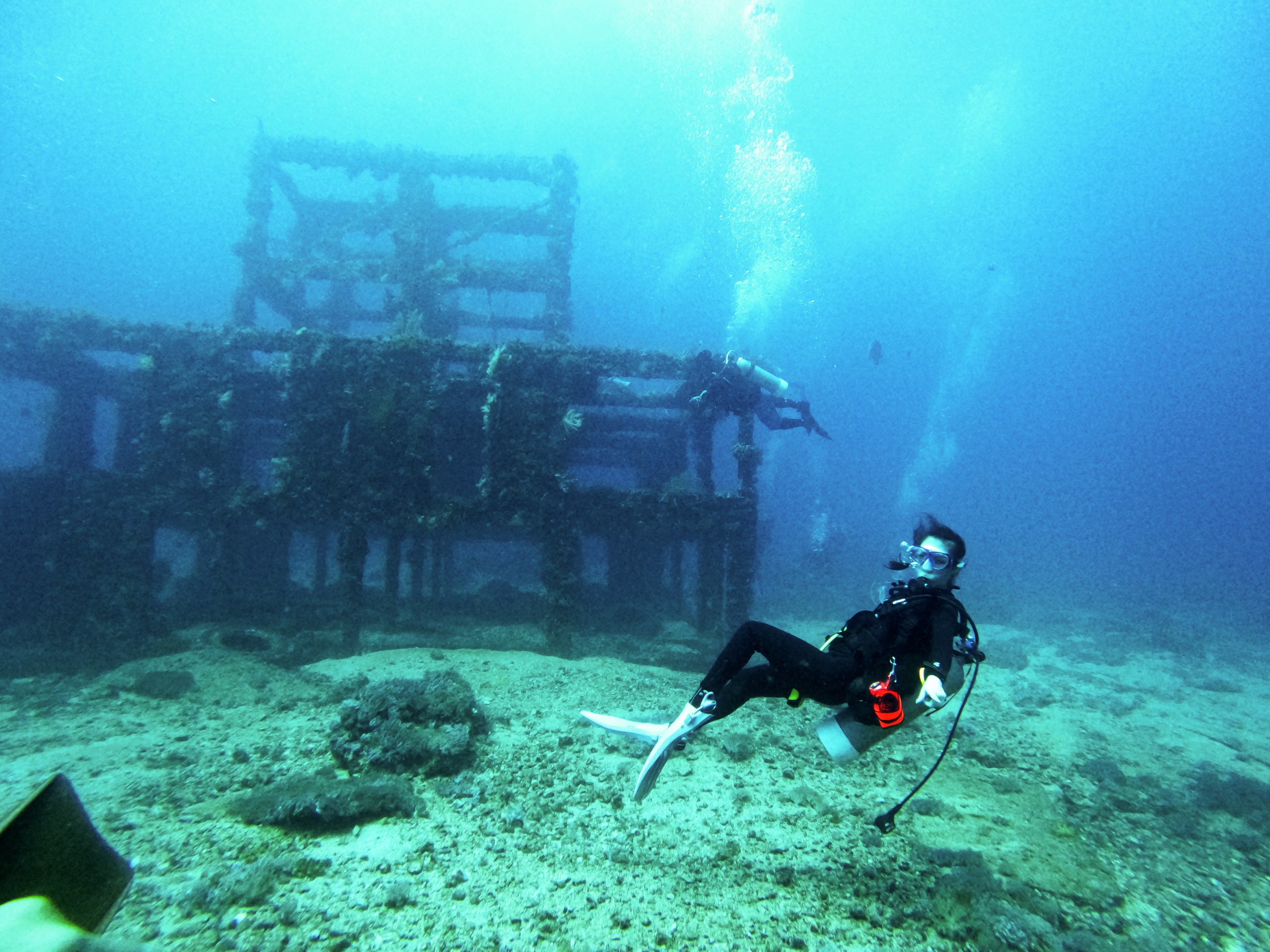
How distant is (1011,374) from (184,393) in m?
211

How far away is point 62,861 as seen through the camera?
241cm

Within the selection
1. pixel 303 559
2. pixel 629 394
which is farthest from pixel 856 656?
pixel 303 559

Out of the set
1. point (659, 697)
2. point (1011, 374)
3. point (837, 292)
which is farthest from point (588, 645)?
point (1011, 374)

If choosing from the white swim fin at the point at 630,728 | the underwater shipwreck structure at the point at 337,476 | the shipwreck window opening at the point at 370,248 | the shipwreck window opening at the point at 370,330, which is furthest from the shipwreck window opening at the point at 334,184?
the white swim fin at the point at 630,728

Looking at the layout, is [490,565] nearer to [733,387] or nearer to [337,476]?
[337,476]

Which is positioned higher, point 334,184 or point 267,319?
point 334,184

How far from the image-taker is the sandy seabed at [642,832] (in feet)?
11.9

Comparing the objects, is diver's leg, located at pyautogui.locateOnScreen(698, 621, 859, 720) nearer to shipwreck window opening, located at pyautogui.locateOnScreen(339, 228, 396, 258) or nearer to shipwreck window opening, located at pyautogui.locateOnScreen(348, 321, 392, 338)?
shipwreck window opening, located at pyautogui.locateOnScreen(348, 321, 392, 338)

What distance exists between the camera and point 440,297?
1521cm

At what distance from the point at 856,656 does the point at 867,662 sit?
0.26 feet

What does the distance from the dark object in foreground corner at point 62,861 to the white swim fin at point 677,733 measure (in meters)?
2.95

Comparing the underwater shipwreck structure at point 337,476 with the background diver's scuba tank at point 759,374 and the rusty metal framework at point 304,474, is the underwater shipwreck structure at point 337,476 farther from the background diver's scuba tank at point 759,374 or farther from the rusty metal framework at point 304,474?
the background diver's scuba tank at point 759,374

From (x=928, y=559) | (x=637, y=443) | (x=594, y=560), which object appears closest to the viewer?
(x=928, y=559)

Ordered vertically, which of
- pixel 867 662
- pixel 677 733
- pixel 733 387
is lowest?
pixel 677 733
